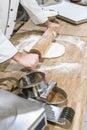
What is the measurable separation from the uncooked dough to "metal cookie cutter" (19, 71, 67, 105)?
0.30 metres

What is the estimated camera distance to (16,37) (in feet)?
4.68

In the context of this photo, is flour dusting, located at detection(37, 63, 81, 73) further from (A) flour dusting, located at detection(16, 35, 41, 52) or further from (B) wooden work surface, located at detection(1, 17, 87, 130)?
(A) flour dusting, located at detection(16, 35, 41, 52)

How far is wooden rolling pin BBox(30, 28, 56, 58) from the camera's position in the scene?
1.17m

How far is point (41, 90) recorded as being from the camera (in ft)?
2.73

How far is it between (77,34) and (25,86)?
2.30 feet

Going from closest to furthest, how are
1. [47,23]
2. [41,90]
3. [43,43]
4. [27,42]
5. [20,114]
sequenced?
[20,114] < [41,90] < [43,43] < [27,42] < [47,23]

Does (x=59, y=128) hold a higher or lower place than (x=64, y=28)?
higher

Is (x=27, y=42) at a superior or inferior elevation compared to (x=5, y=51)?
inferior

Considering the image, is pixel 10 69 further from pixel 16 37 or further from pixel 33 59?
pixel 16 37

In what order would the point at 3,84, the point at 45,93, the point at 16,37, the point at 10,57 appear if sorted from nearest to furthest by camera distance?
1. the point at 45,93
2. the point at 3,84
3. the point at 10,57
4. the point at 16,37

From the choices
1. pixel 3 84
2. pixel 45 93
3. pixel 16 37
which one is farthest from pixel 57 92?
pixel 16 37

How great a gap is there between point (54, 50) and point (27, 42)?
181mm

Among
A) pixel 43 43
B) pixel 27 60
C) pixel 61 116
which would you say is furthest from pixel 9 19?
pixel 61 116

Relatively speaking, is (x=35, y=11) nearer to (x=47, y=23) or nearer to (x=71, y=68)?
(x=47, y=23)
